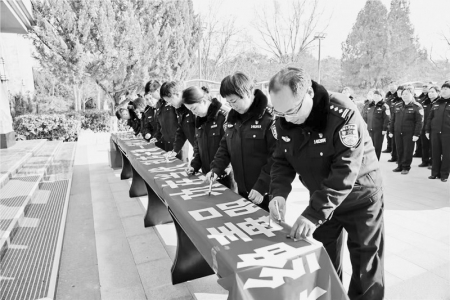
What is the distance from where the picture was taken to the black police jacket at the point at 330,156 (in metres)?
1.38

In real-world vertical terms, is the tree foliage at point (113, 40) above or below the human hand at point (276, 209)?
above

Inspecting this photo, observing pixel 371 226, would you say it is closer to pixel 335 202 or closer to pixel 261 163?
pixel 335 202

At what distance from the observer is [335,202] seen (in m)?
1.38

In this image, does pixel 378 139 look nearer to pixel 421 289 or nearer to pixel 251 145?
pixel 421 289

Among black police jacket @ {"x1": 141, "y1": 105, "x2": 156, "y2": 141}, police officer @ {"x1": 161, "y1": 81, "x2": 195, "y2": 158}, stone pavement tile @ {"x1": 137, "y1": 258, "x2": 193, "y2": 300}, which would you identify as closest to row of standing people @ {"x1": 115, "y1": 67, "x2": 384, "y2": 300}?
stone pavement tile @ {"x1": 137, "y1": 258, "x2": 193, "y2": 300}

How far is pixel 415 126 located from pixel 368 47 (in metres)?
21.6

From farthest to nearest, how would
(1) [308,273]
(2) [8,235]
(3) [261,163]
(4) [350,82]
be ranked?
(4) [350,82] → (2) [8,235] → (3) [261,163] → (1) [308,273]

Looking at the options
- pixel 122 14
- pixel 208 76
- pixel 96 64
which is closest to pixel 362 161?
pixel 96 64

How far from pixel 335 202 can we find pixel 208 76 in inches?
883

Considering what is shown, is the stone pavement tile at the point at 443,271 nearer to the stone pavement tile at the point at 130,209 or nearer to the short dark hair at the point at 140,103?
the stone pavement tile at the point at 130,209

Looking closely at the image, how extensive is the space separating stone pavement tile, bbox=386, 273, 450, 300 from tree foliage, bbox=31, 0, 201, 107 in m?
11.9

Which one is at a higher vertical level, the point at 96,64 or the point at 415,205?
the point at 96,64

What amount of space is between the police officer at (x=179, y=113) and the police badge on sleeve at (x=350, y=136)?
2267 millimetres

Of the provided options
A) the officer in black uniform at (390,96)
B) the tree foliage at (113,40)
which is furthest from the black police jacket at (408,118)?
the tree foliage at (113,40)
